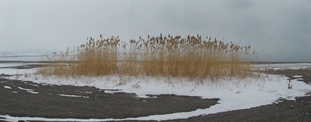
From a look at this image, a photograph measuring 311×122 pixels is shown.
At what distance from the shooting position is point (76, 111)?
13.6 feet

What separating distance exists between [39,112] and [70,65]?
5.56 meters

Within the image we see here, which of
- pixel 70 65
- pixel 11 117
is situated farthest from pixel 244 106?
pixel 70 65

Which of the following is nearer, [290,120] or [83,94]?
[290,120]

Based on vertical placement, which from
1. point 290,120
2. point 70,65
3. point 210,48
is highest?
point 210,48

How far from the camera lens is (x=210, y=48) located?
8.40m

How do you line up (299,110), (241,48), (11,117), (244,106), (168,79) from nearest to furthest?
1. (11,117)
2. (299,110)
3. (244,106)
4. (168,79)
5. (241,48)

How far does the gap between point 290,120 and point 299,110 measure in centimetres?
79

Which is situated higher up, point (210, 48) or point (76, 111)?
point (210, 48)

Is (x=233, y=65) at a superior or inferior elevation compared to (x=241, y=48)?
inferior

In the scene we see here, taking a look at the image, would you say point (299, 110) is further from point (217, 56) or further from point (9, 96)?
point (9, 96)

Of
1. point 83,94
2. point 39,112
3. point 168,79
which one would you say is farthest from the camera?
point 168,79

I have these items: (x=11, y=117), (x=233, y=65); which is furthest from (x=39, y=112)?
(x=233, y=65)

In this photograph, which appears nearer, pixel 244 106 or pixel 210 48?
pixel 244 106

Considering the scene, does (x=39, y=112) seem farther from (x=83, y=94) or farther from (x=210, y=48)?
(x=210, y=48)
